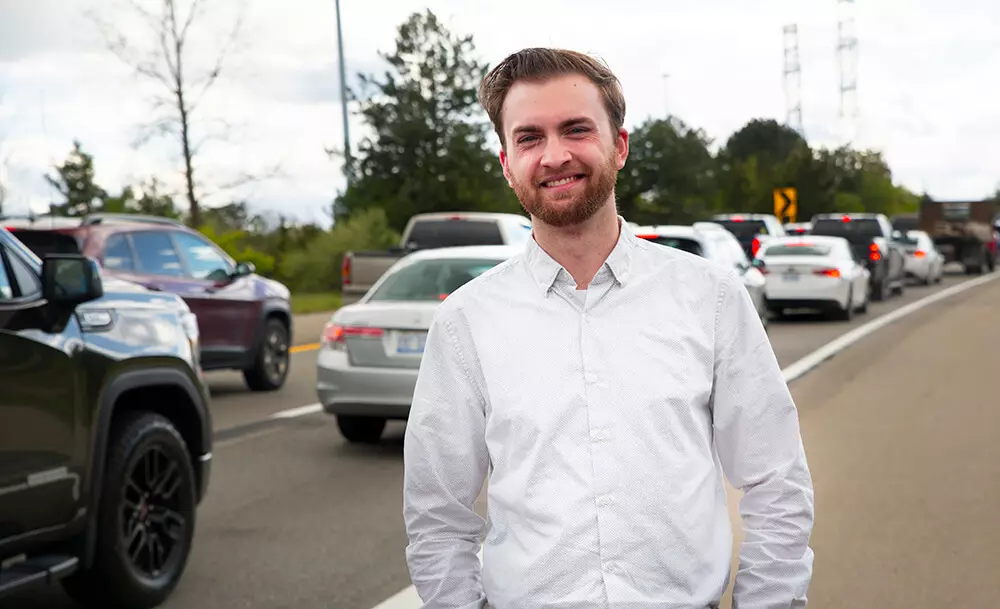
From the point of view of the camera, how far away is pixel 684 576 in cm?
260

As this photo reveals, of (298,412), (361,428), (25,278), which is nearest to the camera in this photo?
(25,278)

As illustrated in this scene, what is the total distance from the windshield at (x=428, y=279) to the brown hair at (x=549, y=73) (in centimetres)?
819

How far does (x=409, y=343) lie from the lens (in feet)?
35.3

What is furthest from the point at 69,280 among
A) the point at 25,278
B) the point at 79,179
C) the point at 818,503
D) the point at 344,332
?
the point at 79,179

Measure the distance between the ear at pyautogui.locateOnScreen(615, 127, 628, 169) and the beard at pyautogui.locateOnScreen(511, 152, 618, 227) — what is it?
96 mm

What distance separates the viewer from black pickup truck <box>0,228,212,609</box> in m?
5.32

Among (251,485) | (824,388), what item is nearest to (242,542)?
(251,485)

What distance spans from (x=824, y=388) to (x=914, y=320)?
11.5m

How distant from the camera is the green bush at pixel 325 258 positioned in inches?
1535

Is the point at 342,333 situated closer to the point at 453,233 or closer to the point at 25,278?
the point at 25,278

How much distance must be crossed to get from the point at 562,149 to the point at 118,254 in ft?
37.9

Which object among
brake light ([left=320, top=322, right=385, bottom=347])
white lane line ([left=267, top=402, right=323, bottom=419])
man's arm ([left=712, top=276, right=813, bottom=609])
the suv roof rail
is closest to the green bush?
the suv roof rail

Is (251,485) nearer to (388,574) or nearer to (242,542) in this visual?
(242,542)

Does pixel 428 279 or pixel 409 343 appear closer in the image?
pixel 409 343
